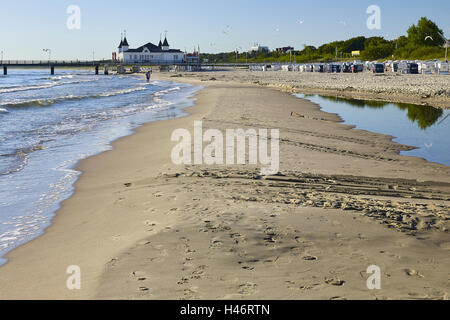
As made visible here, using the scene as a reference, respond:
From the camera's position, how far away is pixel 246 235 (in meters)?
5.16

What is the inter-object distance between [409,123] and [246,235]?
1378cm

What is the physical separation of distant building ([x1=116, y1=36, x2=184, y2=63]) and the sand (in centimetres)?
15831

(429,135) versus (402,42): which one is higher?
(402,42)

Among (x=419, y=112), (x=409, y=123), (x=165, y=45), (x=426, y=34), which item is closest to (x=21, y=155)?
(x=409, y=123)

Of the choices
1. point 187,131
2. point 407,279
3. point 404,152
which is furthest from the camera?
point 187,131

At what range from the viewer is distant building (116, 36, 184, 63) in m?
164

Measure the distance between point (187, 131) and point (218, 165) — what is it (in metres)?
5.09

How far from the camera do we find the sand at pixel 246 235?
4016mm

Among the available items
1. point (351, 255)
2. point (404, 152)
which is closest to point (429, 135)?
point (404, 152)

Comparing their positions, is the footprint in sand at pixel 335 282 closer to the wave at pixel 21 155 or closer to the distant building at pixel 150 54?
the wave at pixel 21 155

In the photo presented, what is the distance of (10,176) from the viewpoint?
30.9 ft

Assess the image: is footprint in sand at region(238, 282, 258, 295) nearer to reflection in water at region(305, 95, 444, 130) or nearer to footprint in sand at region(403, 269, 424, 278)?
footprint in sand at region(403, 269, 424, 278)
